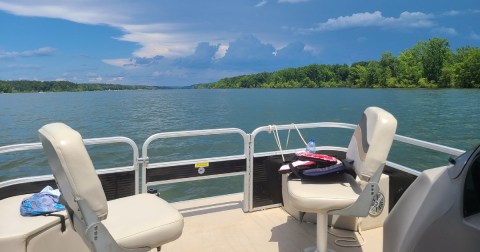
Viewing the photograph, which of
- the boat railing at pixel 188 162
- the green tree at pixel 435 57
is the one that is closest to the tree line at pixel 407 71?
the green tree at pixel 435 57

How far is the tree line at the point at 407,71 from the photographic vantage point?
4825cm

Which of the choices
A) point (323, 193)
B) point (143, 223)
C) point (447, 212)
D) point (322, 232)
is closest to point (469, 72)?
point (322, 232)

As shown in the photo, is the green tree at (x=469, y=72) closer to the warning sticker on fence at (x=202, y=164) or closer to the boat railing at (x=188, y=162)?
the boat railing at (x=188, y=162)

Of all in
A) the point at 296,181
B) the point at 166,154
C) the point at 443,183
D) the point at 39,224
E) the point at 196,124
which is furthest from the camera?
the point at 196,124

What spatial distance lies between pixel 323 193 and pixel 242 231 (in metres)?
1.03

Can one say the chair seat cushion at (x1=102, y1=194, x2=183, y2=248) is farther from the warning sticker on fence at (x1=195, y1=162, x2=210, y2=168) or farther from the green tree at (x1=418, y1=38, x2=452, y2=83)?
the green tree at (x1=418, y1=38, x2=452, y2=83)

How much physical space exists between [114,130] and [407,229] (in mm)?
17948

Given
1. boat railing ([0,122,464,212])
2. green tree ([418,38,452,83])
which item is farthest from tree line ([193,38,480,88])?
boat railing ([0,122,464,212])

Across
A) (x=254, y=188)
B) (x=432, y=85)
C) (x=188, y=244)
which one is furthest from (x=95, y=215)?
(x=432, y=85)

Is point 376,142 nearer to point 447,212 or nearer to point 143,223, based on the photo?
point 447,212

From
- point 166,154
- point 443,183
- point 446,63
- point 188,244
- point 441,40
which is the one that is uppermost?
point 441,40

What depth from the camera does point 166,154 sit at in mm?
11578

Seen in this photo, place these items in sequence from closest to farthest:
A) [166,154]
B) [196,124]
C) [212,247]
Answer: [212,247] → [166,154] → [196,124]

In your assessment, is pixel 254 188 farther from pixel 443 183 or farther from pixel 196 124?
pixel 196 124
